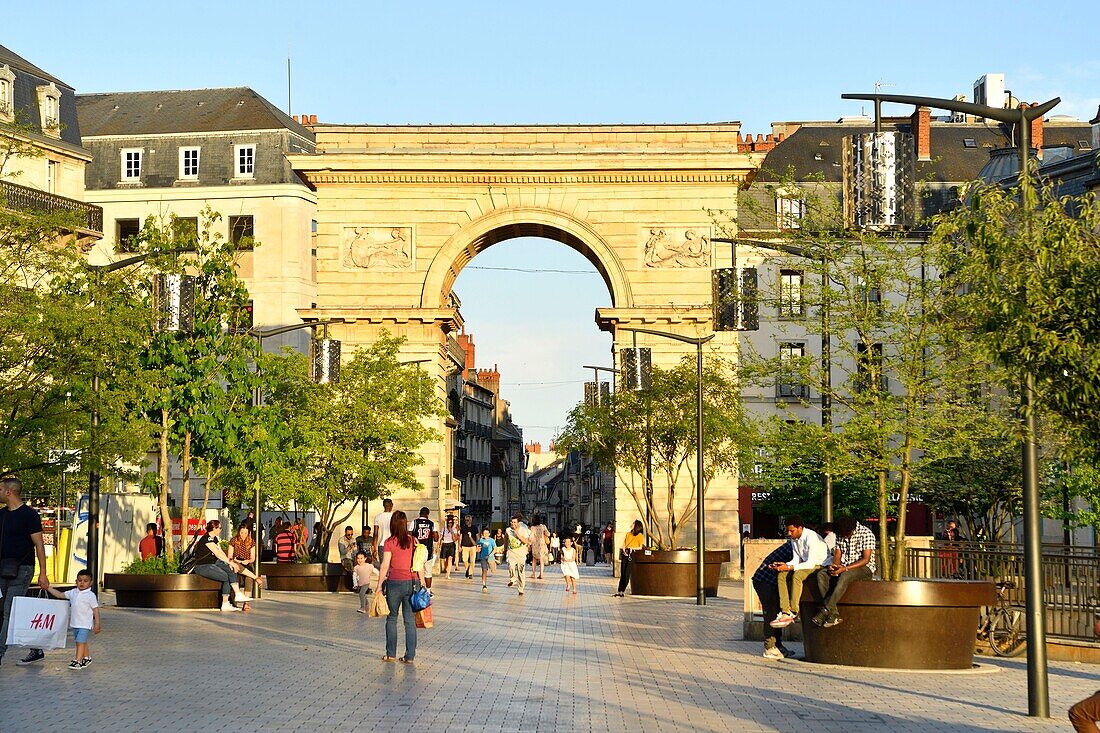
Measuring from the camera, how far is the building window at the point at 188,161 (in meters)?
66.5

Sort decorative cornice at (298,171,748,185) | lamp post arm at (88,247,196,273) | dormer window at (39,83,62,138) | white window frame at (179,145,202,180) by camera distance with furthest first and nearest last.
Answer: white window frame at (179,145,202,180)
dormer window at (39,83,62,138)
decorative cornice at (298,171,748,185)
lamp post arm at (88,247,196,273)

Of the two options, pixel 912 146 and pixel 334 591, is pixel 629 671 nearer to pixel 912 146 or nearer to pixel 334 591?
pixel 912 146

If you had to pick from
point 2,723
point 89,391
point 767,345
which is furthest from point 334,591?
point 767,345

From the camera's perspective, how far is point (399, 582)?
58.3 feet

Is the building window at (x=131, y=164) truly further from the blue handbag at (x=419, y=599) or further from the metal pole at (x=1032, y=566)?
the metal pole at (x=1032, y=566)

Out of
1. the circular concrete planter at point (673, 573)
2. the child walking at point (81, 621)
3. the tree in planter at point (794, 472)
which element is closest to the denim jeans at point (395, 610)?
the child walking at point (81, 621)

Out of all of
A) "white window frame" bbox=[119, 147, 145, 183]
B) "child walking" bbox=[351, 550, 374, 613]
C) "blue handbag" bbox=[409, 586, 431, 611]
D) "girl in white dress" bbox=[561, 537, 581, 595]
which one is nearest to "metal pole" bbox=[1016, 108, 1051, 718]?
"blue handbag" bbox=[409, 586, 431, 611]

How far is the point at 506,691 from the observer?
49.6ft

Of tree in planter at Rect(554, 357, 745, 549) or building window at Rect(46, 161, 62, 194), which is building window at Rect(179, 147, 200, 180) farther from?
tree in planter at Rect(554, 357, 745, 549)

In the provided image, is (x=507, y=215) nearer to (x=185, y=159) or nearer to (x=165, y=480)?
(x=165, y=480)

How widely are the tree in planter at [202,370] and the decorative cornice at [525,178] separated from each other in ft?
47.4

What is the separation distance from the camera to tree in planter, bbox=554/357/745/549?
4050cm

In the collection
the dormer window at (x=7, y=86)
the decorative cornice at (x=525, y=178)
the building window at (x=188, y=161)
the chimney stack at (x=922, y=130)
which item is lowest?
the decorative cornice at (x=525, y=178)

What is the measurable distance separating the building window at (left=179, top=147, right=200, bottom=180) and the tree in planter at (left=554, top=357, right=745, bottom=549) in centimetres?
2959
